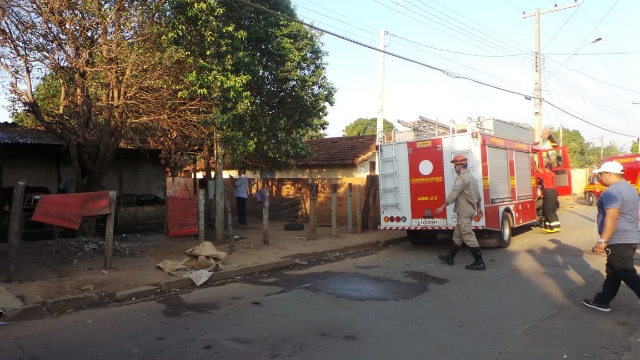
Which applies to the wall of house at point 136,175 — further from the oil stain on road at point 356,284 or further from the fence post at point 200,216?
the oil stain on road at point 356,284

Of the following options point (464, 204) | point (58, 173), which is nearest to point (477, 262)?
point (464, 204)

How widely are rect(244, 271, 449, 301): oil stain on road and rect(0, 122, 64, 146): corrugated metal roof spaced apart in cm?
760

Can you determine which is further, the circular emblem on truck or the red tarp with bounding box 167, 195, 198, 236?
the circular emblem on truck

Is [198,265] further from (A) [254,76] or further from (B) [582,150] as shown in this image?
(B) [582,150]

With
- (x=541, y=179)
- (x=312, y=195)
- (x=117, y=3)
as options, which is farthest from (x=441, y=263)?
(x=117, y=3)

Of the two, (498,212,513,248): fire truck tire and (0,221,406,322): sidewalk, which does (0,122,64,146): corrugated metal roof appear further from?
(498,212,513,248): fire truck tire

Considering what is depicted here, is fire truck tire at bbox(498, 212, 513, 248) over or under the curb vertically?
over

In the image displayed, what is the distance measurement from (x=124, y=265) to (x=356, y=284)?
4.22 meters

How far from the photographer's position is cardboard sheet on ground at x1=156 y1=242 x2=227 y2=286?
24.5ft

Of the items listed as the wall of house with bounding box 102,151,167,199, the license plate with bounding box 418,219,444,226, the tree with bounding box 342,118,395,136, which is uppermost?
the tree with bounding box 342,118,395,136

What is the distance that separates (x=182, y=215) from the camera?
9180 millimetres

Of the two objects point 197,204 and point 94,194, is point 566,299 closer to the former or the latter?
point 197,204

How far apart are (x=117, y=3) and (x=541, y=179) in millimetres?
12006

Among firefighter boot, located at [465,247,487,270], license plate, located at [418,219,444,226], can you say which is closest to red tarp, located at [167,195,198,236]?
license plate, located at [418,219,444,226]
